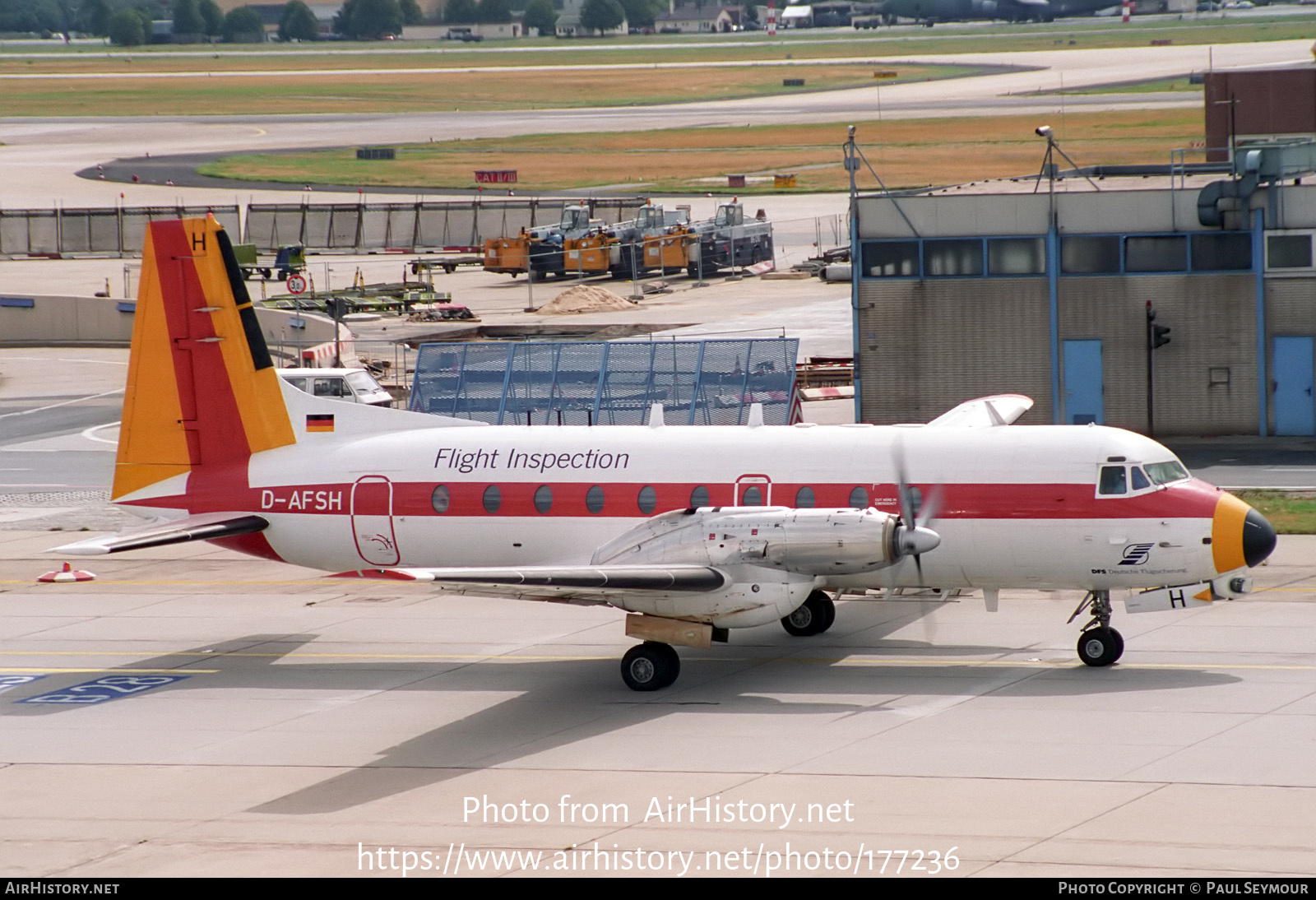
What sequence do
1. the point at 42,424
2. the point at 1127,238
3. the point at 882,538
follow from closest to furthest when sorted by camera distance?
1. the point at 882,538
2. the point at 1127,238
3. the point at 42,424

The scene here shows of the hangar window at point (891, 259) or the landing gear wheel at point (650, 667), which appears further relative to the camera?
the hangar window at point (891, 259)

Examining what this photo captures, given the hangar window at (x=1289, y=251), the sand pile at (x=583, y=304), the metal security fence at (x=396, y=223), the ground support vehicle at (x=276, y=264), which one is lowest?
the sand pile at (x=583, y=304)

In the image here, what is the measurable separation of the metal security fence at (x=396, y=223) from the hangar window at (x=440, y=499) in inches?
2630

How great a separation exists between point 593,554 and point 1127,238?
72.7ft

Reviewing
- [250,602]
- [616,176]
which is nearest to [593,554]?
[250,602]

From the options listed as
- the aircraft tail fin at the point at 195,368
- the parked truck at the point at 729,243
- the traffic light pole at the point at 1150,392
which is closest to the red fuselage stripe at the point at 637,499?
the aircraft tail fin at the point at 195,368

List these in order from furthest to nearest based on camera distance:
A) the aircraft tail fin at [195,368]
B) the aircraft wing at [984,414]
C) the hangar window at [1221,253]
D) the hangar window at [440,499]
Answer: the hangar window at [1221,253] → the aircraft wing at [984,414] → the aircraft tail fin at [195,368] → the hangar window at [440,499]

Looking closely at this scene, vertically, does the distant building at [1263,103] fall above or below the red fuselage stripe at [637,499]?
above

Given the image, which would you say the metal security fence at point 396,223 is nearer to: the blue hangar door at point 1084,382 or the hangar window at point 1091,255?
the hangar window at point 1091,255

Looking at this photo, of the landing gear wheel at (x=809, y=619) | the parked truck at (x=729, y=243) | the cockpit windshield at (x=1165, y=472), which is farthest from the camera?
the parked truck at (x=729, y=243)

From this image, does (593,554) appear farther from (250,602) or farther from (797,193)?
(797,193)

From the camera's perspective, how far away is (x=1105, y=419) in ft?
135

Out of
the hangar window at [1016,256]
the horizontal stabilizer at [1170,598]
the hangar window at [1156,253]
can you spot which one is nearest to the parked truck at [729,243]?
the hangar window at [1016,256]

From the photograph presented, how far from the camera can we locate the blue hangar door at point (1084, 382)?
41125 millimetres
